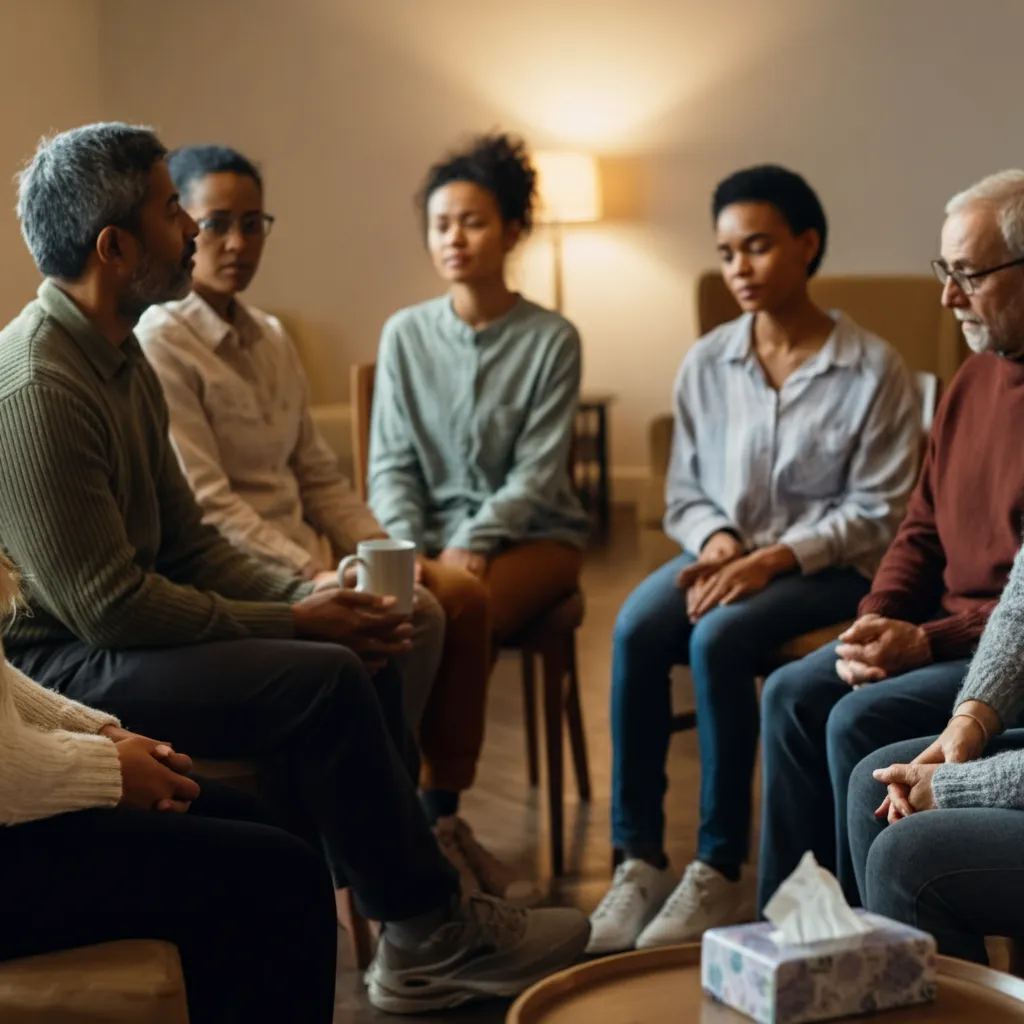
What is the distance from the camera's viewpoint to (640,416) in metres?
6.86

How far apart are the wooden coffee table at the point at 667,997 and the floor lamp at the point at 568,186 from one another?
5.12m

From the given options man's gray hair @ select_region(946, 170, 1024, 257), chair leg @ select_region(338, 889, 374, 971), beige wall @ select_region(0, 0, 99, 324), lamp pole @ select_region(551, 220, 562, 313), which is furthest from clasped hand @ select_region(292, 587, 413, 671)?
lamp pole @ select_region(551, 220, 562, 313)

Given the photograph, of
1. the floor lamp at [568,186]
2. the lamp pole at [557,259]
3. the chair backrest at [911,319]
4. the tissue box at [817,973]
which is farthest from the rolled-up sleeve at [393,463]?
the lamp pole at [557,259]

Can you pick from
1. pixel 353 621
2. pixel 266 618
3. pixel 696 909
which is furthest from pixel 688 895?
pixel 266 618

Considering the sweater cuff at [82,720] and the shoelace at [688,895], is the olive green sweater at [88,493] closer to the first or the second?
the sweater cuff at [82,720]

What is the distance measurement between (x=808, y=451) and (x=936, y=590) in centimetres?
41

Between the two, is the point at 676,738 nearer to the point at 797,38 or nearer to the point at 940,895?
the point at 940,895

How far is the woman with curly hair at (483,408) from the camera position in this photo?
2.90m

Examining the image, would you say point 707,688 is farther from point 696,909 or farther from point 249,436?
point 249,436

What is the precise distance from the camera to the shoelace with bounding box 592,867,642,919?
8.29 feet

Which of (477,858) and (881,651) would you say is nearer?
(881,651)

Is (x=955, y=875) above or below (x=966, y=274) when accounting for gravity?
below

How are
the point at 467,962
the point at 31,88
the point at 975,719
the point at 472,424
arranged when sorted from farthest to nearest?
the point at 31,88
the point at 472,424
the point at 467,962
the point at 975,719

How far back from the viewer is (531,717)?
3.25m
